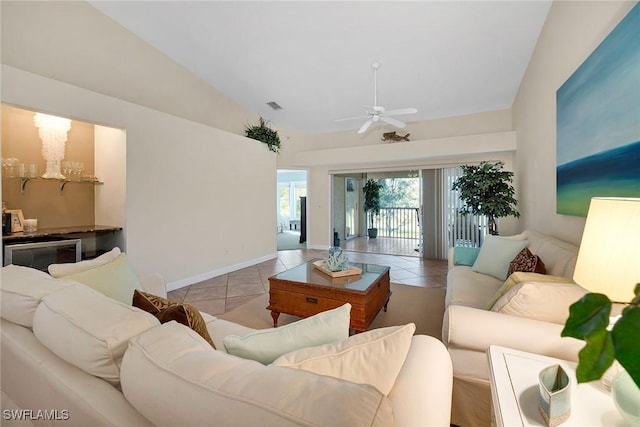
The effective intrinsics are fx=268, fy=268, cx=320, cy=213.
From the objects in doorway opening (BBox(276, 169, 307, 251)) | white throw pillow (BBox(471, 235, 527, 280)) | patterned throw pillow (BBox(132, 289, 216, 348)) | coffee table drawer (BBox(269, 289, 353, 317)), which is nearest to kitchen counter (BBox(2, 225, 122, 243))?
coffee table drawer (BBox(269, 289, 353, 317))

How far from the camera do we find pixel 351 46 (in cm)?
353

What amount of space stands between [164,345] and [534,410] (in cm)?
116

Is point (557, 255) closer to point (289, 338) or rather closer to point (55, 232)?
point (289, 338)

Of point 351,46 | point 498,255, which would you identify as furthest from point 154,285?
point 351,46

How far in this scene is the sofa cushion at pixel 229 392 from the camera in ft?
1.71


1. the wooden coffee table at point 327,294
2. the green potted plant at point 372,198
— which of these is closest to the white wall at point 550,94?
the wooden coffee table at point 327,294

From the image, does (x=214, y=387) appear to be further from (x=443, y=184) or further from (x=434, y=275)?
(x=443, y=184)

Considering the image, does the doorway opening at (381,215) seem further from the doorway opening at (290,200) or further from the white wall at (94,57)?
the white wall at (94,57)

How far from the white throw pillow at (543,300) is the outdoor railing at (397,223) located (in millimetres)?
7808

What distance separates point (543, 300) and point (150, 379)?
1.67 m

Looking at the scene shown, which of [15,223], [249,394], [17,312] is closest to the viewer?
[249,394]

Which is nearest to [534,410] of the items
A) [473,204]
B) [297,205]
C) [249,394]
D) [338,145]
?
[249,394]

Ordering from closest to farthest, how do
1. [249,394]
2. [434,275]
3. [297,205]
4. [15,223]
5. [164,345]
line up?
1. [249,394]
2. [164,345]
3. [15,223]
4. [434,275]
5. [297,205]

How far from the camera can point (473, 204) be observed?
13.4 feet
